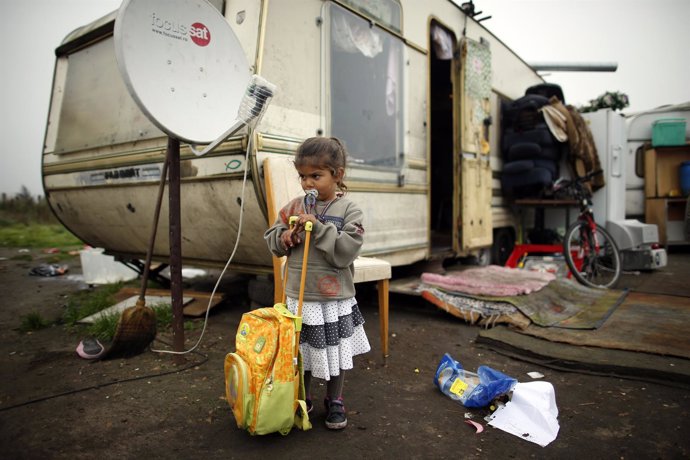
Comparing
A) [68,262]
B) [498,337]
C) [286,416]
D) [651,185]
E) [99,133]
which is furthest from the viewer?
[651,185]

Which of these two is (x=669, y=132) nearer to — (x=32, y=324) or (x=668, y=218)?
(x=668, y=218)

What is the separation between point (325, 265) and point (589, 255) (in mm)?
4162

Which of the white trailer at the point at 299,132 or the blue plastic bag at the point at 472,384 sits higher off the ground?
the white trailer at the point at 299,132

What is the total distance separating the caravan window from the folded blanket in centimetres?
123

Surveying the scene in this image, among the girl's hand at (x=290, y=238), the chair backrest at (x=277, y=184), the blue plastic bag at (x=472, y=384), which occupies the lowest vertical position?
the blue plastic bag at (x=472, y=384)

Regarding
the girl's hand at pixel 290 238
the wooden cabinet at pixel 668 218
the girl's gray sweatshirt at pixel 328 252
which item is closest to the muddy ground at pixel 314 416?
the girl's gray sweatshirt at pixel 328 252

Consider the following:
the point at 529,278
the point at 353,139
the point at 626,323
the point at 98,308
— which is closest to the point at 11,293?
the point at 98,308

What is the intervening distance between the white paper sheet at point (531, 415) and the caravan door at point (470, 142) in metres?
3.04

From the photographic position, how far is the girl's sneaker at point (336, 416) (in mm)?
1981

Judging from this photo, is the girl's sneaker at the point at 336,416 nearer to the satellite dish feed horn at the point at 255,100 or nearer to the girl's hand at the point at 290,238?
the girl's hand at the point at 290,238

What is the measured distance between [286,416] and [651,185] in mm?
8457

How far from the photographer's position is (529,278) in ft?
14.9

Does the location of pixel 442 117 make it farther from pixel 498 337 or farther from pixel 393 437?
Answer: pixel 393 437

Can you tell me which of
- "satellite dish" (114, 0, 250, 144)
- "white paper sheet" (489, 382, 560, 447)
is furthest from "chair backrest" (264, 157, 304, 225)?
"white paper sheet" (489, 382, 560, 447)
